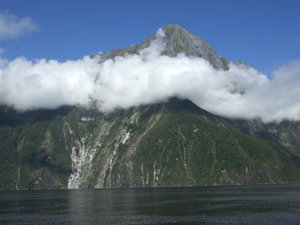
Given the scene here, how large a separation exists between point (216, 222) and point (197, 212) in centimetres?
2681

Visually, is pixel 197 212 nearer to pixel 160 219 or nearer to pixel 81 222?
pixel 160 219

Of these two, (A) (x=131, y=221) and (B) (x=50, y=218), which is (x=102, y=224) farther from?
(B) (x=50, y=218)

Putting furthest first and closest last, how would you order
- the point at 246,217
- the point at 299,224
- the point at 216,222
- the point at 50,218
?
the point at 50,218 < the point at 246,217 < the point at 216,222 < the point at 299,224

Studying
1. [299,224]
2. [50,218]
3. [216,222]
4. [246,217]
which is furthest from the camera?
[50,218]

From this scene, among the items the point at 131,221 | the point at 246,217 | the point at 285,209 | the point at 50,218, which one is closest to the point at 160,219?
the point at 131,221

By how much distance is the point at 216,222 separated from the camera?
4641 inches

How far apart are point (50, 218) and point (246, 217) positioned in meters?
72.7

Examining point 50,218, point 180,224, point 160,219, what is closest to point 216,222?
point 180,224

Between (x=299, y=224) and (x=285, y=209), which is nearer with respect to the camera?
(x=299, y=224)

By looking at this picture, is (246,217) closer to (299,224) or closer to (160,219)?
(299,224)

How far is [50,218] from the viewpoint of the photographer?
14062 cm

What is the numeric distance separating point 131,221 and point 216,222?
28553 mm

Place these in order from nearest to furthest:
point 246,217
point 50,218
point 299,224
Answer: point 299,224, point 246,217, point 50,218

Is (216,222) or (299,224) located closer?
(299,224)
